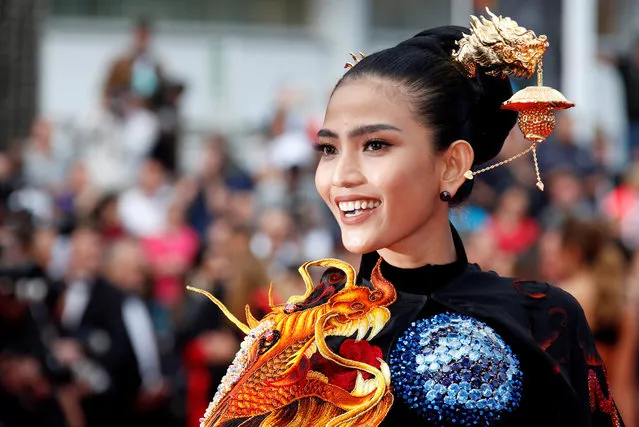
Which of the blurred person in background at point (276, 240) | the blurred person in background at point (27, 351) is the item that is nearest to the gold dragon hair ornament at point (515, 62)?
the blurred person in background at point (27, 351)

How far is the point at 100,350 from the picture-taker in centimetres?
895

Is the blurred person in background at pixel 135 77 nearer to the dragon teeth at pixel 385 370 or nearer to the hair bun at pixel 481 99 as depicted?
the hair bun at pixel 481 99

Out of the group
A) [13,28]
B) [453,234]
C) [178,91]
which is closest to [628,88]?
[178,91]

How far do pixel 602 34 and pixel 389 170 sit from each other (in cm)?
1332

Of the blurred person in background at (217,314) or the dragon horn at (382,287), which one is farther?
the blurred person in background at (217,314)

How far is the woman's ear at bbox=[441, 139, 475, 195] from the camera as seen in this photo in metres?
3.39

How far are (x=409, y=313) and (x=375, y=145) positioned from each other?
0.43 meters

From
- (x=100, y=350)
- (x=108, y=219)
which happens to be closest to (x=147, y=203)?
(x=108, y=219)

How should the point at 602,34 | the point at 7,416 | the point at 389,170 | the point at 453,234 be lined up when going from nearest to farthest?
the point at 389,170, the point at 453,234, the point at 7,416, the point at 602,34

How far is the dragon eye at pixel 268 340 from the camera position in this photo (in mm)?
3346

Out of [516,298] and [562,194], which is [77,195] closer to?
[562,194]

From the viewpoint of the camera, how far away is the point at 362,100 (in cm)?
333

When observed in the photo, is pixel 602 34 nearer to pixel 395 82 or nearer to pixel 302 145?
pixel 302 145

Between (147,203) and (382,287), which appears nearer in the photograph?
(382,287)
